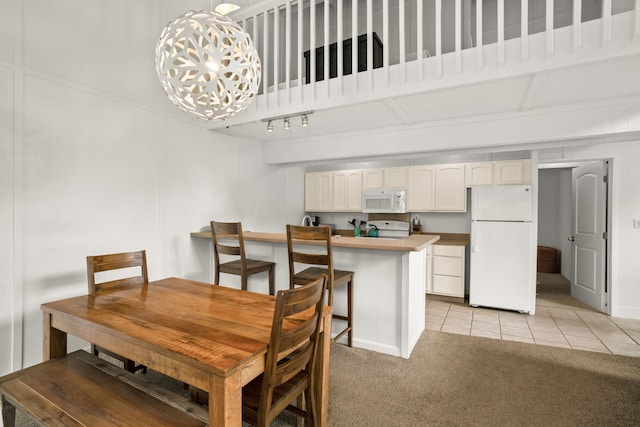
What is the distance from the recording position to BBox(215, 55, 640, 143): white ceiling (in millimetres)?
2281

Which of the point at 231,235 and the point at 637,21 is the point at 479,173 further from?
the point at 231,235

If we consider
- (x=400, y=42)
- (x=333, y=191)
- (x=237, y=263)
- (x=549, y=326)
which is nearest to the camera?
(x=400, y=42)

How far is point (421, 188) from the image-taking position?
4867 millimetres

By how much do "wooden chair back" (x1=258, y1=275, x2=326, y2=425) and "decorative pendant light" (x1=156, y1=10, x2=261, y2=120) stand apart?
3.49 ft

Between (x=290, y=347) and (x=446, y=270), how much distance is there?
12.6ft

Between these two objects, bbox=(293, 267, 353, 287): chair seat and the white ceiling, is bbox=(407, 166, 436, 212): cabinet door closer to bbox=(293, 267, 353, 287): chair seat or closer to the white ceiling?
the white ceiling

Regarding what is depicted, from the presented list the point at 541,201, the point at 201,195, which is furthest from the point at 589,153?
the point at 201,195

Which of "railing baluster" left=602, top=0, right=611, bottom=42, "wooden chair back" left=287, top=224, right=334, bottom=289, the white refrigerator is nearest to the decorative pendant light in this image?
"wooden chair back" left=287, top=224, right=334, bottom=289

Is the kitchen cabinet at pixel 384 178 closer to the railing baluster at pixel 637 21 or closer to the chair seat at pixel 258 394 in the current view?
the railing baluster at pixel 637 21

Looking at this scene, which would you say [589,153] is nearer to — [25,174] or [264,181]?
[264,181]

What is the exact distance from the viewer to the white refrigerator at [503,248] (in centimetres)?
392

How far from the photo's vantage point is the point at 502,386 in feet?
7.38

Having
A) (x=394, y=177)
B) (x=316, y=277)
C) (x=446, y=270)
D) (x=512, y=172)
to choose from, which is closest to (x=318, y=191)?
(x=394, y=177)

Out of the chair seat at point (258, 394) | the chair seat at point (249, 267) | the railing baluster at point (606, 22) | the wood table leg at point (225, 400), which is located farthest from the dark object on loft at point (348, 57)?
the wood table leg at point (225, 400)
